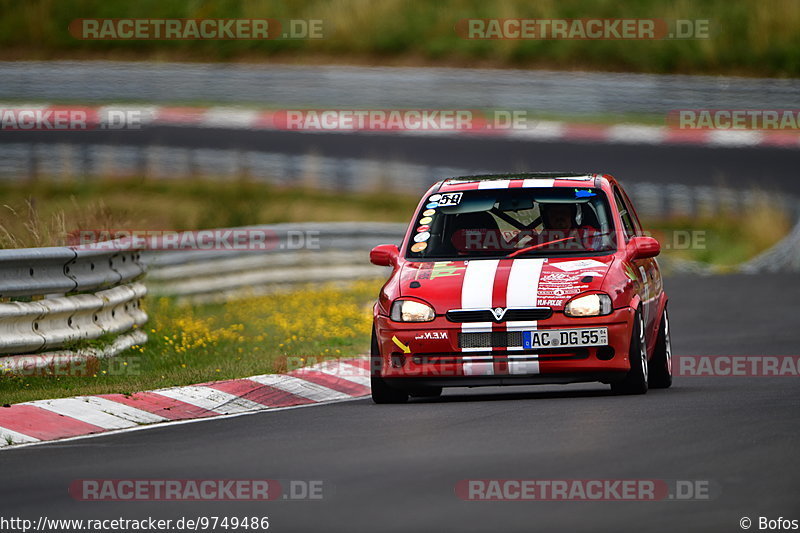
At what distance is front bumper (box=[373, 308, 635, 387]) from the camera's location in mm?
11031

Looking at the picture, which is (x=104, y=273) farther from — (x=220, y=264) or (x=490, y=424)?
(x=220, y=264)

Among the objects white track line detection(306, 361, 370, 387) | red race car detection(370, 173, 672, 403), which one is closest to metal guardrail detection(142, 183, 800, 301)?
white track line detection(306, 361, 370, 387)

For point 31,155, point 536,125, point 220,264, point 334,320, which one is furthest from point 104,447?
point 536,125

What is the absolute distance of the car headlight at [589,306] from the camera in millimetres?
11078

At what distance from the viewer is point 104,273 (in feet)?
44.8

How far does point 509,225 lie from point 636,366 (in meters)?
1.84

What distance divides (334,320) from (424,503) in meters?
10.7

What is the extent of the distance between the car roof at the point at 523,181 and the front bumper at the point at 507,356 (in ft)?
5.30

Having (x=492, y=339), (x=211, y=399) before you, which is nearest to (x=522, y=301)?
(x=492, y=339)

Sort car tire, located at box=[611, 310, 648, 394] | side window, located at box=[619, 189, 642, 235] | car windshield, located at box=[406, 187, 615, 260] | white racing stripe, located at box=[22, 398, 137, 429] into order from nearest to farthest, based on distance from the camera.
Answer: white racing stripe, located at box=[22, 398, 137, 429], car tire, located at box=[611, 310, 648, 394], car windshield, located at box=[406, 187, 615, 260], side window, located at box=[619, 189, 642, 235]

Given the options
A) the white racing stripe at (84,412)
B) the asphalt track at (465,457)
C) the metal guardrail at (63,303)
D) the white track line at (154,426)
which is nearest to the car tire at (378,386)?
the asphalt track at (465,457)

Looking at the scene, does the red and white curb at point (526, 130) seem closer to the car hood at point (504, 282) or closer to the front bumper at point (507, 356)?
the car hood at point (504, 282)

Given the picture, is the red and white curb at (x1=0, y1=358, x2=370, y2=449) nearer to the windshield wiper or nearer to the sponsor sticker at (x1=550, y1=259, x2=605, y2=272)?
the windshield wiper

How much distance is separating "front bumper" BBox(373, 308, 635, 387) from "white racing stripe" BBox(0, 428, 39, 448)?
2.62 metres
